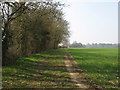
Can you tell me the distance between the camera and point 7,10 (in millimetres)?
16125

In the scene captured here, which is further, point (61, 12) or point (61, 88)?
point (61, 12)

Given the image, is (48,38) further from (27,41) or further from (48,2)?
(48,2)

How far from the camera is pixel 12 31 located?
1744 cm

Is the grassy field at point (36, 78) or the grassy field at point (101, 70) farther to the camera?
the grassy field at point (101, 70)

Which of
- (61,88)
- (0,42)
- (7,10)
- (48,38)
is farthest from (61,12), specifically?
(48,38)

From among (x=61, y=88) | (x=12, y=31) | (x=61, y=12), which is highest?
(x=61, y=12)

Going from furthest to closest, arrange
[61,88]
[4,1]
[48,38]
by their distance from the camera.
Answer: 1. [48,38]
2. [4,1]
3. [61,88]

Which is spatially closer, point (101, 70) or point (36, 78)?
point (36, 78)

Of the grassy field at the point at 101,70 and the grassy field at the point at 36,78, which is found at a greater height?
the grassy field at the point at 36,78

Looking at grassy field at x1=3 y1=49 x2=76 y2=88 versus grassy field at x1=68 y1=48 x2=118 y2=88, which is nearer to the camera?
grassy field at x1=3 y1=49 x2=76 y2=88

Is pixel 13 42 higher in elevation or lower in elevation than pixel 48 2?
lower

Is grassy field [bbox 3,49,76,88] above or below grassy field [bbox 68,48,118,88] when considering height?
above

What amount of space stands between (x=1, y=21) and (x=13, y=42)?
342 centimetres

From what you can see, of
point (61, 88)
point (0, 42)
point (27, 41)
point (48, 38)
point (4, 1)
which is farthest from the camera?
point (48, 38)
